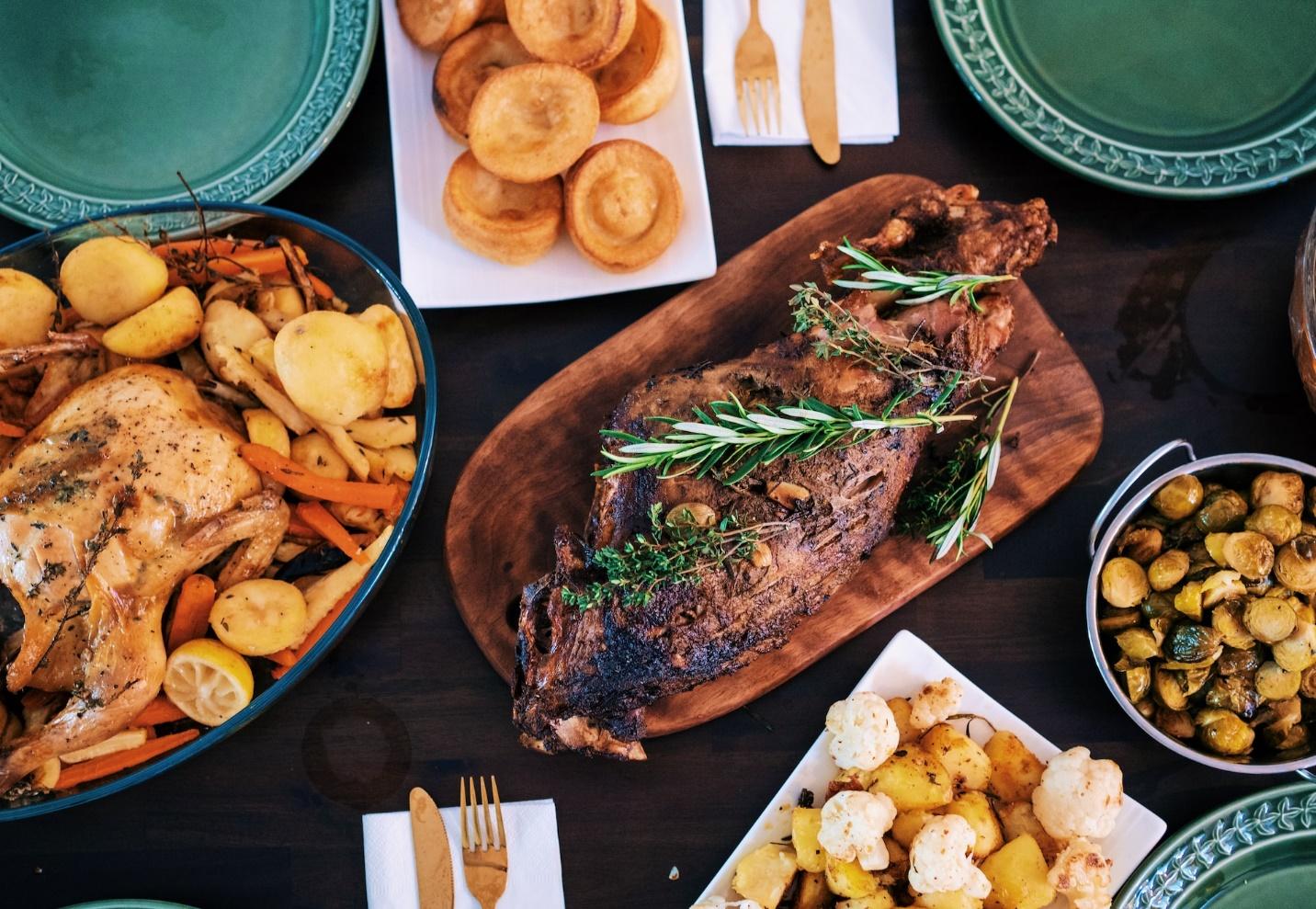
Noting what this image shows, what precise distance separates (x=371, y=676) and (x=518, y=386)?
66 cm

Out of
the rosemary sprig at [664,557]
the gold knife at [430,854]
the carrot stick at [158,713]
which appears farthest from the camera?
the gold knife at [430,854]

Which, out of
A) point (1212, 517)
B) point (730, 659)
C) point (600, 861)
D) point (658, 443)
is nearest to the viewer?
point (658, 443)

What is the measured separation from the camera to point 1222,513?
1.80 meters

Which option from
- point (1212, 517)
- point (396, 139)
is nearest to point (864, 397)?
point (1212, 517)

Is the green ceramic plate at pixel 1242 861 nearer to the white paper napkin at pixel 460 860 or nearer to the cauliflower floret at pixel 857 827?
the cauliflower floret at pixel 857 827

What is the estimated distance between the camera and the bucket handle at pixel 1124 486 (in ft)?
5.92

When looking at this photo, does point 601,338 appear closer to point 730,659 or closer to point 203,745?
point 730,659

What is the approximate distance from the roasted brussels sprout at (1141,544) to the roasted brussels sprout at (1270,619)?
0.59 ft

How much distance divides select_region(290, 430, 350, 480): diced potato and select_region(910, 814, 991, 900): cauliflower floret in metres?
1.23

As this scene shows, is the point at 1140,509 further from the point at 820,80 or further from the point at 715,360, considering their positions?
the point at 820,80

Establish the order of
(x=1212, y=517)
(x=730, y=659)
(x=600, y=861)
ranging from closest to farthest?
(x=730, y=659), (x=1212, y=517), (x=600, y=861)

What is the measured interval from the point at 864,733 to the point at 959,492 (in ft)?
1.54

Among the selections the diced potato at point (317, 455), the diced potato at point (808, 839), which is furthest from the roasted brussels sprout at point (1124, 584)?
the diced potato at point (317, 455)

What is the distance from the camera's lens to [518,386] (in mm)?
2047
